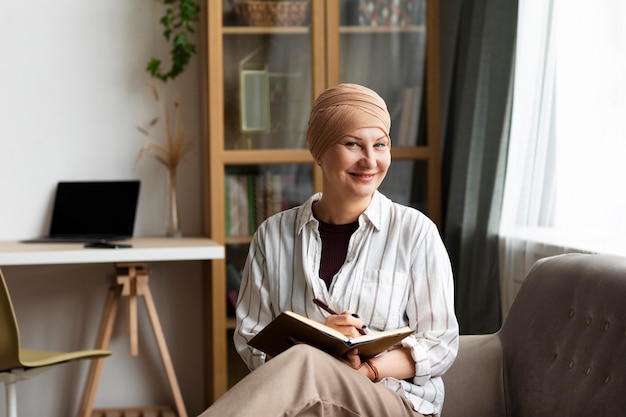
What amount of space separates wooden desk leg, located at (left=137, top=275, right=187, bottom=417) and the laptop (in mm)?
265

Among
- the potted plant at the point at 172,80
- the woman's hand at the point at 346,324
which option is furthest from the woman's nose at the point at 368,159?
the potted plant at the point at 172,80

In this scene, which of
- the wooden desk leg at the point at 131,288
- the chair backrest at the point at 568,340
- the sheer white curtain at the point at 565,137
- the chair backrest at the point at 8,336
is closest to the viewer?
the chair backrest at the point at 568,340

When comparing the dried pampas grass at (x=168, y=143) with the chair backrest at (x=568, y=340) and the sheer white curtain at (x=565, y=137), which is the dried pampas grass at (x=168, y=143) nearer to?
the sheer white curtain at (x=565, y=137)

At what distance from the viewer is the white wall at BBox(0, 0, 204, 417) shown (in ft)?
12.0

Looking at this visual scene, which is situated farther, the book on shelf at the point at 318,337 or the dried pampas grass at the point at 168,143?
the dried pampas grass at the point at 168,143

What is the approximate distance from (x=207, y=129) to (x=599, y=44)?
159 centimetres

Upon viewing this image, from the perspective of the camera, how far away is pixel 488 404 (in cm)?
223

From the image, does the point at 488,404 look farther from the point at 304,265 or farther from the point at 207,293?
the point at 207,293

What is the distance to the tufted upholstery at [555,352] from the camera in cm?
186

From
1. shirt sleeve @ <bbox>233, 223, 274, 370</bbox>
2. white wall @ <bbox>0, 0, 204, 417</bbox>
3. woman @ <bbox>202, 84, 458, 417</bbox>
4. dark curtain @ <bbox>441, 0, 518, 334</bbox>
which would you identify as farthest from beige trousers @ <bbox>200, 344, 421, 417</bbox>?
white wall @ <bbox>0, 0, 204, 417</bbox>

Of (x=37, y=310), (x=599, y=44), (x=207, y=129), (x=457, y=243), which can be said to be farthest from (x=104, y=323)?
(x=599, y=44)

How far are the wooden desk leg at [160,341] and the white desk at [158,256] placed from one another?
0.10 meters

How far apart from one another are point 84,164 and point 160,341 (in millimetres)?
819

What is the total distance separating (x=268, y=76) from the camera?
3467 millimetres
